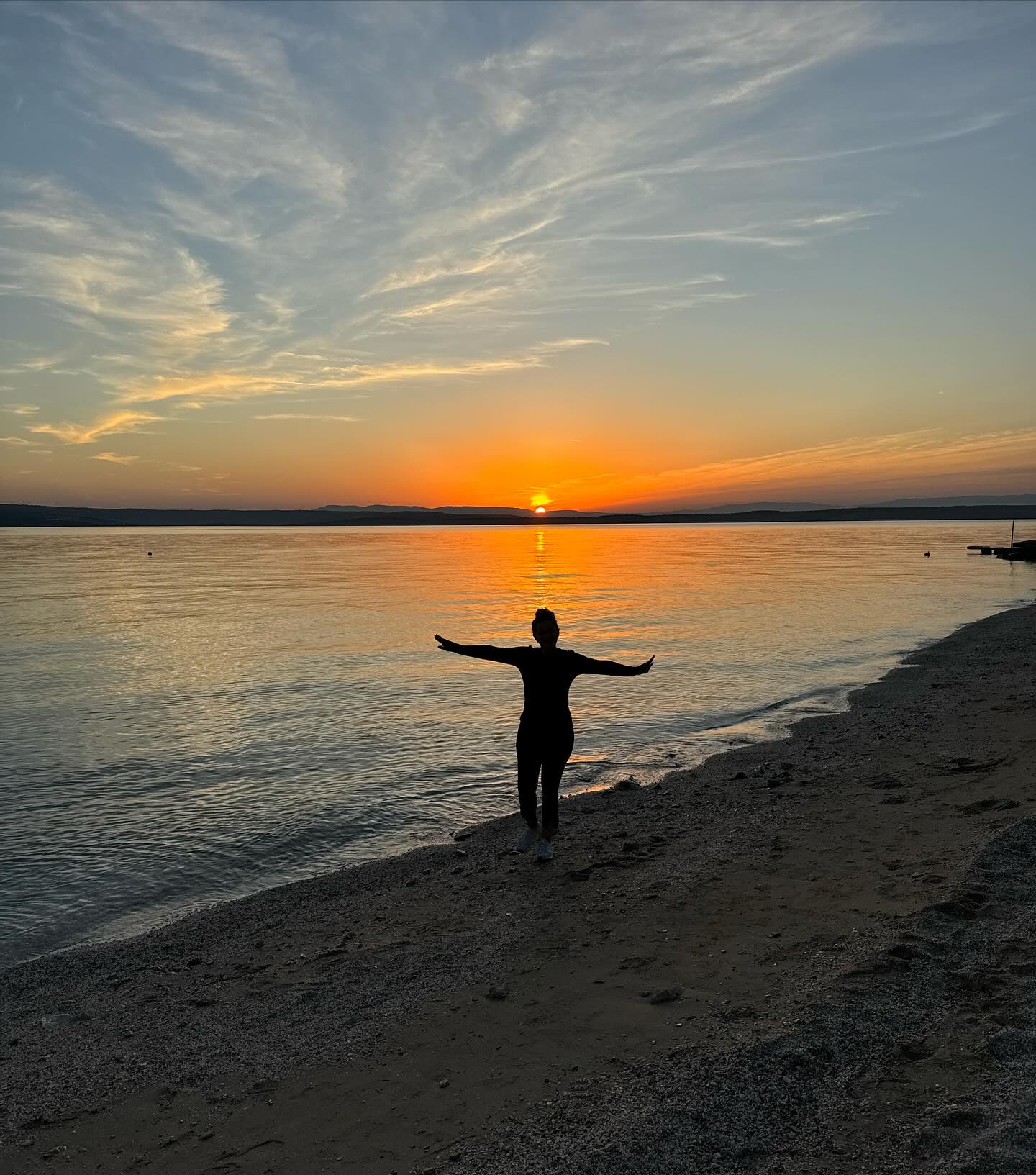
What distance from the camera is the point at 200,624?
3597 cm

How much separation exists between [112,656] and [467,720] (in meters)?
15.4

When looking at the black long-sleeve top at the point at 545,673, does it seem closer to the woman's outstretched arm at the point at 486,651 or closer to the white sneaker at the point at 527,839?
the woman's outstretched arm at the point at 486,651

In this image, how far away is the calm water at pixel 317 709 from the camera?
10781 mm

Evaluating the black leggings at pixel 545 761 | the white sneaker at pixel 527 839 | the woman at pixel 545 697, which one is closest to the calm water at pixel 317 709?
the white sneaker at pixel 527 839

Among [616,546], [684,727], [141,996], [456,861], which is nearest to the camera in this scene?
[141,996]

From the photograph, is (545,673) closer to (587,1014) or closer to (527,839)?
(527,839)

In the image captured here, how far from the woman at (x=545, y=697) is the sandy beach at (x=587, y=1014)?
970mm

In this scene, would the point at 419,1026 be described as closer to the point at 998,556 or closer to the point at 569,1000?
the point at 569,1000

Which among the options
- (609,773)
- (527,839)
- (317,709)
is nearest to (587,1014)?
(527,839)

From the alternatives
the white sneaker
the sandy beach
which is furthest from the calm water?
the white sneaker

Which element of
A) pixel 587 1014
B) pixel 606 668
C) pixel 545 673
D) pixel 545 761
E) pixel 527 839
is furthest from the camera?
pixel 527 839

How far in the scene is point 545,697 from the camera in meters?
8.68

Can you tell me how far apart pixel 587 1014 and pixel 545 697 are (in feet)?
11.5

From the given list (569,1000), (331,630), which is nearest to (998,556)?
(331,630)
